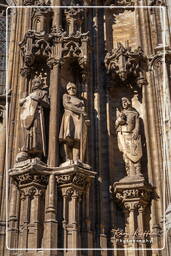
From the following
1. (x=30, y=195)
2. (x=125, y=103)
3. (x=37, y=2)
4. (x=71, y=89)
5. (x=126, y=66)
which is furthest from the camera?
(x=37, y=2)

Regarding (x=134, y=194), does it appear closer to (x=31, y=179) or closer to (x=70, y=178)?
(x=70, y=178)

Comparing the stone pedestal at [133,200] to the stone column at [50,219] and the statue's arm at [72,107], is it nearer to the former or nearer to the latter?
the stone column at [50,219]

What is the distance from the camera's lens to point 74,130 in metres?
10.0

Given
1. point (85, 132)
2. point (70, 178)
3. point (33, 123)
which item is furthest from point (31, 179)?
point (85, 132)

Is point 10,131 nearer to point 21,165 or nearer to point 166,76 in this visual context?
point 21,165

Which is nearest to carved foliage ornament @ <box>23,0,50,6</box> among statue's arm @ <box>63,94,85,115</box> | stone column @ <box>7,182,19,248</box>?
statue's arm @ <box>63,94,85,115</box>

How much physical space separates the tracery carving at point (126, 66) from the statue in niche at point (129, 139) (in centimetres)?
92

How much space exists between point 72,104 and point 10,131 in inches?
60.5

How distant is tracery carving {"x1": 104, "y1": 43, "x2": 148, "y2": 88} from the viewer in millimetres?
11836

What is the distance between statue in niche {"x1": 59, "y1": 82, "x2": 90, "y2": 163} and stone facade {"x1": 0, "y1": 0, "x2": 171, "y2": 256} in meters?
0.02

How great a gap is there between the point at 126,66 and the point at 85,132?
8.37 feet

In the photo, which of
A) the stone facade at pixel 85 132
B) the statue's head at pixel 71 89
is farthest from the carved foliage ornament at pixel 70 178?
the statue's head at pixel 71 89

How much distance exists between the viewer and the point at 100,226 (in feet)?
31.9

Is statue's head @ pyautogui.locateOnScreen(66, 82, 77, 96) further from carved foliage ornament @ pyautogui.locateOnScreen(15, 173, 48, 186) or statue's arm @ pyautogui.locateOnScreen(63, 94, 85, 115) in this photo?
carved foliage ornament @ pyautogui.locateOnScreen(15, 173, 48, 186)
